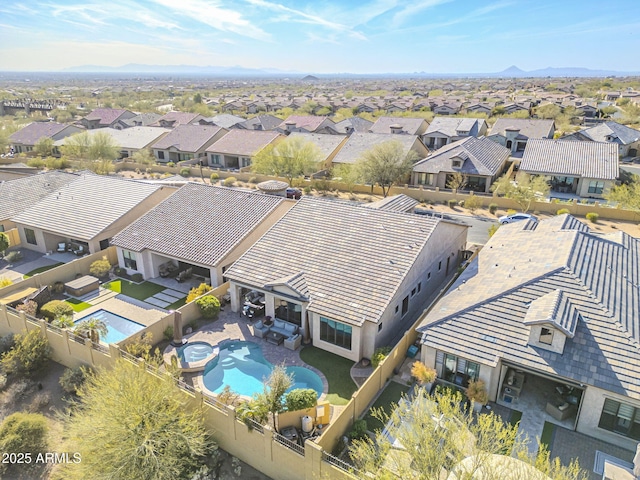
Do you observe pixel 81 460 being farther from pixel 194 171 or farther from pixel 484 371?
pixel 194 171

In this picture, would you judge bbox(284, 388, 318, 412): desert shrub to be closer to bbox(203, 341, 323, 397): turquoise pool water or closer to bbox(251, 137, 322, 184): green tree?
bbox(203, 341, 323, 397): turquoise pool water

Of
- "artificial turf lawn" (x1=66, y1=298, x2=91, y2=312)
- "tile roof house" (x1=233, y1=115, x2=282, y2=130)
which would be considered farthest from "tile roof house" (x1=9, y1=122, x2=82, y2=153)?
"artificial turf lawn" (x1=66, y1=298, x2=91, y2=312)

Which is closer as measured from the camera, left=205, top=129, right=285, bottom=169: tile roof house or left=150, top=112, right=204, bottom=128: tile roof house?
left=205, top=129, right=285, bottom=169: tile roof house

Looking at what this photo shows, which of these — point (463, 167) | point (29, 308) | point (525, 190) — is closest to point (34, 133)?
point (29, 308)

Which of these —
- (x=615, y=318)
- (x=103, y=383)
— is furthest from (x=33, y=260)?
(x=615, y=318)

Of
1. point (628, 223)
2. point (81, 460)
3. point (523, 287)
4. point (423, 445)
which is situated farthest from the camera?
point (628, 223)

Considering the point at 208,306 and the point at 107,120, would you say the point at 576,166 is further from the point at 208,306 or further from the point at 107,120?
the point at 107,120
